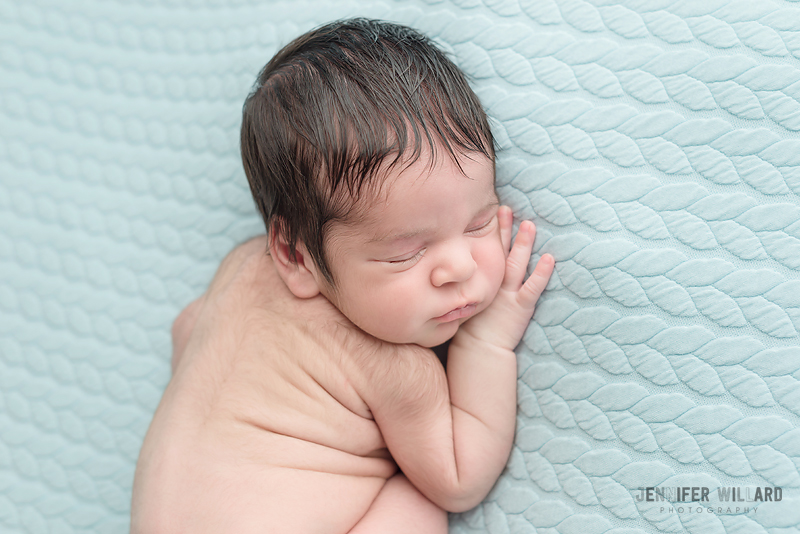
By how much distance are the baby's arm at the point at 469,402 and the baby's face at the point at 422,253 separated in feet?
0.18

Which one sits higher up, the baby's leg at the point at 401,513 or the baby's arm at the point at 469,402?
the baby's arm at the point at 469,402

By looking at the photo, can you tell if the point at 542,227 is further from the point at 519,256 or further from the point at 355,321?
the point at 355,321

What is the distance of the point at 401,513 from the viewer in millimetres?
1033

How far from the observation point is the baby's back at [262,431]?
3.05ft

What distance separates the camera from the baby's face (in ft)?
2.85

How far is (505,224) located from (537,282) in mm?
112

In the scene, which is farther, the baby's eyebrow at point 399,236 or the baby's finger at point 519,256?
the baby's finger at point 519,256

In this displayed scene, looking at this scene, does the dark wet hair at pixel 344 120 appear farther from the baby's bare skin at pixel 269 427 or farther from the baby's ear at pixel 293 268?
the baby's bare skin at pixel 269 427

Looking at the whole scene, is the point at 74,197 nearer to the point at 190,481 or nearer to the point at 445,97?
the point at 190,481

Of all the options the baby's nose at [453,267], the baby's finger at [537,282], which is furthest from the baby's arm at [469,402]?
the baby's nose at [453,267]

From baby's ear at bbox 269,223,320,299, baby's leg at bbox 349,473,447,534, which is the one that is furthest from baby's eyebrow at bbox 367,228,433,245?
baby's leg at bbox 349,473,447,534

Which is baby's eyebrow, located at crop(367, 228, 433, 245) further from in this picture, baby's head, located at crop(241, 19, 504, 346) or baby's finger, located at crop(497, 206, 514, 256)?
baby's finger, located at crop(497, 206, 514, 256)

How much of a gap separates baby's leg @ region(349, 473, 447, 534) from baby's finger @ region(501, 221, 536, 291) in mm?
403

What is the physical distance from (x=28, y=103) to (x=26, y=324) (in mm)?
482
